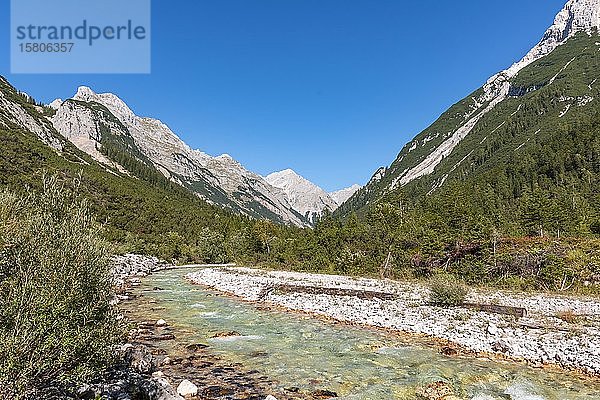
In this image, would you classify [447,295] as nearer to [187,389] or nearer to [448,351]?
[448,351]

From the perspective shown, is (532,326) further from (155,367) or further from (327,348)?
(155,367)

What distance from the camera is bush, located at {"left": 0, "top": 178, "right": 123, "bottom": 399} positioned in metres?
6.66

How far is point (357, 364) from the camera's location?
14625 millimetres

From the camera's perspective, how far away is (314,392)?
1196 centimetres

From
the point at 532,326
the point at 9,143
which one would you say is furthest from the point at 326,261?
the point at 9,143

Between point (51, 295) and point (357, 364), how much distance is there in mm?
10545

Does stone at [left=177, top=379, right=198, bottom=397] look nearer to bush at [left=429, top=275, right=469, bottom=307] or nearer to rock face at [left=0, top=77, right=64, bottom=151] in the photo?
bush at [left=429, top=275, right=469, bottom=307]

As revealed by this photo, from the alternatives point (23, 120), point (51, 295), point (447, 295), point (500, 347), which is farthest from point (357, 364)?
point (23, 120)

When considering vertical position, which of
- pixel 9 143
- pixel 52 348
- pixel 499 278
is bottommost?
pixel 499 278

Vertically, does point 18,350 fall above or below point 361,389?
above

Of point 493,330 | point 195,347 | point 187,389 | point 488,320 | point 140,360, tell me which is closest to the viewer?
point 187,389

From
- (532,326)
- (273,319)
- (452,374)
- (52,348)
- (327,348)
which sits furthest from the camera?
(273,319)

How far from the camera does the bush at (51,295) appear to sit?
21.9 feet

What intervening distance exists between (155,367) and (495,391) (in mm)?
10754
